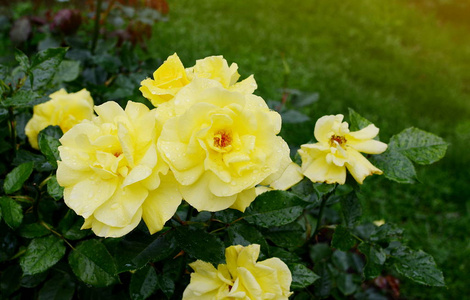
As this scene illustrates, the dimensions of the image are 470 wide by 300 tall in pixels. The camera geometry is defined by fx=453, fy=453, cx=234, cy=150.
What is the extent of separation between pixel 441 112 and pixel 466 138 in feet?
1.25

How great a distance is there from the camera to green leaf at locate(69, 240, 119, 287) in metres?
0.96

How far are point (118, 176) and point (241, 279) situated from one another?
31 cm

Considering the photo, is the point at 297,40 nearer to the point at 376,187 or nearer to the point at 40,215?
the point at 376,187

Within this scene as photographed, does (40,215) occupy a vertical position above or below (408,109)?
above

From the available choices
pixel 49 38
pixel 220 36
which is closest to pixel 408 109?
pixel 220 36

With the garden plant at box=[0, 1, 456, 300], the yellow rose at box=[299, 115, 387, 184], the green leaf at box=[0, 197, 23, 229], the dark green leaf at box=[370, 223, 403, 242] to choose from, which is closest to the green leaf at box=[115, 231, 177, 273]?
the garden plant at box=[0, 1, 456, 300]

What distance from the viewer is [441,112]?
12.6 feet

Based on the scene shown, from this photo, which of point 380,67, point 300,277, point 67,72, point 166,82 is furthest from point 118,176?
point 380,67

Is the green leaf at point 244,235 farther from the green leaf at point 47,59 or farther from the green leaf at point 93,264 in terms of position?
the green leaf at point 47,59

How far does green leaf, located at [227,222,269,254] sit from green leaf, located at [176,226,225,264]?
97 mm

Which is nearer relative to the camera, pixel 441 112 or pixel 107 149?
pixel 107 149

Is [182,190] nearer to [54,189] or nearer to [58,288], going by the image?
[54,189]

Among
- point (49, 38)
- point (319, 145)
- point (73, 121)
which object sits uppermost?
point (319, 145)

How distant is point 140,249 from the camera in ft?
3.05
